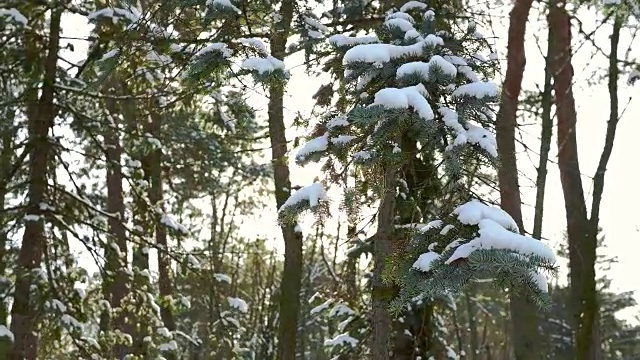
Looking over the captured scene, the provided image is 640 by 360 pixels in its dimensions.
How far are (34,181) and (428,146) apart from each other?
5087 millimetres

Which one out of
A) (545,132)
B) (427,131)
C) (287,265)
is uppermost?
(545,132)

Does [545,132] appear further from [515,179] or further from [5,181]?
[5,181]

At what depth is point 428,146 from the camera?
314 cm

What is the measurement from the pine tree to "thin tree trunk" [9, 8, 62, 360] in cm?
431

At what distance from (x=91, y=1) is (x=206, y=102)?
65.9 inches

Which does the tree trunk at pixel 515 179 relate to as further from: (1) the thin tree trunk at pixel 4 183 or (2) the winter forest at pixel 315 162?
(1) the thin tree trunk at pixel 4 183

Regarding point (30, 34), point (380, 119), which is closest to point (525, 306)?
point (380, 119)

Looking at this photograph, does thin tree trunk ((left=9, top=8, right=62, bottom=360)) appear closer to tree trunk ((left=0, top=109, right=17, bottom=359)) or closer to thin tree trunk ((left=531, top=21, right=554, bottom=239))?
tree trunk ((left=0, top=109, right=17, bottom=359))

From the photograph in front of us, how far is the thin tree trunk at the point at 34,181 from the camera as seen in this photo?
679 centimetres

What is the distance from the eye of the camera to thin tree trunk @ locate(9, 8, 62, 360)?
6785mm

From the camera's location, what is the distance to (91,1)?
745 centimetres

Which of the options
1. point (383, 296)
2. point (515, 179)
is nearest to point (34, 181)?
point (383, 296)

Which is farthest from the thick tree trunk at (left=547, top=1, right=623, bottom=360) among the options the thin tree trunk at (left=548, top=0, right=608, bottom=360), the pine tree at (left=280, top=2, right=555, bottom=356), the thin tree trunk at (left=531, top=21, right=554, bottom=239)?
the pine tree at (left=280, top=2, right=555, bottom=356)

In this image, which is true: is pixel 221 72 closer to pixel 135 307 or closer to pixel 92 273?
pixel 135 307
